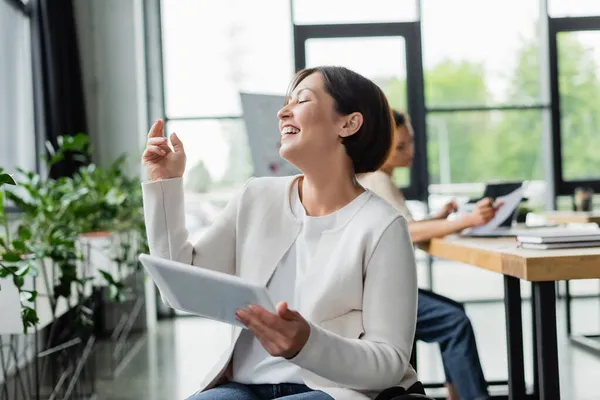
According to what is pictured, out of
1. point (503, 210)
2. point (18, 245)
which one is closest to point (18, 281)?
point (18, 245)

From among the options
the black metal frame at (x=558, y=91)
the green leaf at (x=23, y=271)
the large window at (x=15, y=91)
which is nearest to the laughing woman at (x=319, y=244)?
the green leaf at (x=23, y=271)

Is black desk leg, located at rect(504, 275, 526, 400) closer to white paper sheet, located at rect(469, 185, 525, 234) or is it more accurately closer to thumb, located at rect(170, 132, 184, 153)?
white paper sheet, located at rect(469, 185, 525, 234)

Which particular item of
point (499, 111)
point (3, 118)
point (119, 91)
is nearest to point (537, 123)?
point (499, 111)

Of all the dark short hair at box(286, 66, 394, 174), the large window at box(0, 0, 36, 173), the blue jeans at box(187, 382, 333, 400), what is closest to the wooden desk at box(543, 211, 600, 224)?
the dark short hair at box(286, 66, 394, 174)

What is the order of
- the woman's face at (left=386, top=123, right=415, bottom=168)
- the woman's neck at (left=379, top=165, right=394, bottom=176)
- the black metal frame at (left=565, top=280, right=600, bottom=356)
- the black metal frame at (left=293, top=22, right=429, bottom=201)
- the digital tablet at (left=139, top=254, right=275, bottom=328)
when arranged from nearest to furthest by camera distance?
the digital tablet at (left=139, top=254, right=275, bottom=328) < the woman's neck at (left=379, top=165, right=394, bottom=176) < the woman's face at (left=386, top=123, right=415, bottom=168) < the black metal frame at (left=565, top=280, right=600, bottom=356) < the black metal frame at (left=293, top=22, right=429, bottom=201)

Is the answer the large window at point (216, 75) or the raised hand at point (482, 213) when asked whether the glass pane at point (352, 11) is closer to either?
the large window at point (216, 75)

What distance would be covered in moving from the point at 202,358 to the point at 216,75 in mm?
2780

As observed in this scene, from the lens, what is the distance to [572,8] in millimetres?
6512

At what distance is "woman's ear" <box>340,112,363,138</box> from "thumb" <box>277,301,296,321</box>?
47 centimetres

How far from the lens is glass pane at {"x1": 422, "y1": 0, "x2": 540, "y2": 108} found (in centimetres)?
646

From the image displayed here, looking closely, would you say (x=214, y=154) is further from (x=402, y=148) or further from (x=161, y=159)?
(x=161, y=159)

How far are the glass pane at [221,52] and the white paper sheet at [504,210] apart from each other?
3.79 m

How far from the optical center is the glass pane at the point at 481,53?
6465 millimetres

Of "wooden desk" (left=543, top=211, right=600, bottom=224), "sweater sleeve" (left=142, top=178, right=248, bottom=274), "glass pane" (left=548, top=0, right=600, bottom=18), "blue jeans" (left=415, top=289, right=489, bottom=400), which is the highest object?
"glass pane" (left=548, top=0, right=600, bottom=18)
